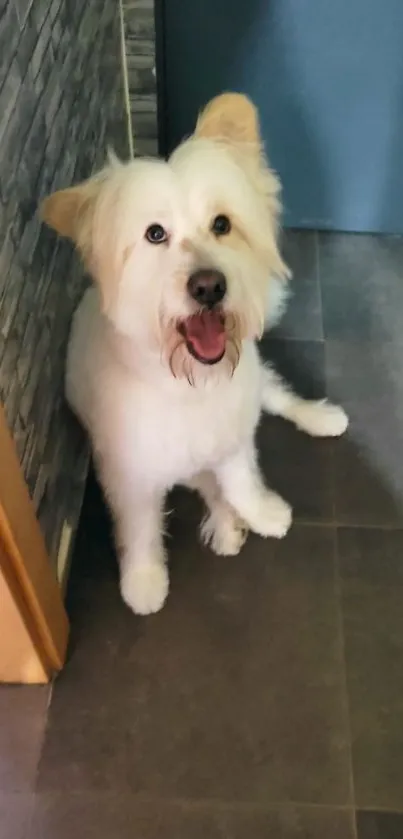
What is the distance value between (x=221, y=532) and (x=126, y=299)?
27.6 inches

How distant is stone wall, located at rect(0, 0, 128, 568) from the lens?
1.24m

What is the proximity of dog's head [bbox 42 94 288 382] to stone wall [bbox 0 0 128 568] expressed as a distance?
117 millimetres

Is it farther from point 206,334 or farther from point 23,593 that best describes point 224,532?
point 206,334

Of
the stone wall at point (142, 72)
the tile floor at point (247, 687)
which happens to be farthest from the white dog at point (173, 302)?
the stone wall at point (142, 72)

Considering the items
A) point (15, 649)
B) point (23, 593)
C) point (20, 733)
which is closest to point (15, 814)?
point (20, 733)

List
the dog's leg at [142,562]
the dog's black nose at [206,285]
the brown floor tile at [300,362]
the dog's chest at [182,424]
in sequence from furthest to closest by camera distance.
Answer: the brown floor tile at [300,362]
the dog's leg at [142,562]
the dog's chest at [182,424]
the dog's black nose at [206,285]

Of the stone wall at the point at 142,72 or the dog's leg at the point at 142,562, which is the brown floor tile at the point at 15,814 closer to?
the dog's leg at the point at 142,562

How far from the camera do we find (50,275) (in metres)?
1.51

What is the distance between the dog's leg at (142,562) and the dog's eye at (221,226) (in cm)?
56

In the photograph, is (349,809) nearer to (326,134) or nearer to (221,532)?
(221,532)

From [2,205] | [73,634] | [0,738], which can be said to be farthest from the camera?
[73,634]

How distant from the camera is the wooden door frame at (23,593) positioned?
49.0 inches

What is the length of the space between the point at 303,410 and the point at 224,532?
36 centimetres

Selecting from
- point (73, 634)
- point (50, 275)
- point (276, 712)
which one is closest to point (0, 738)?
point (73, 634)
